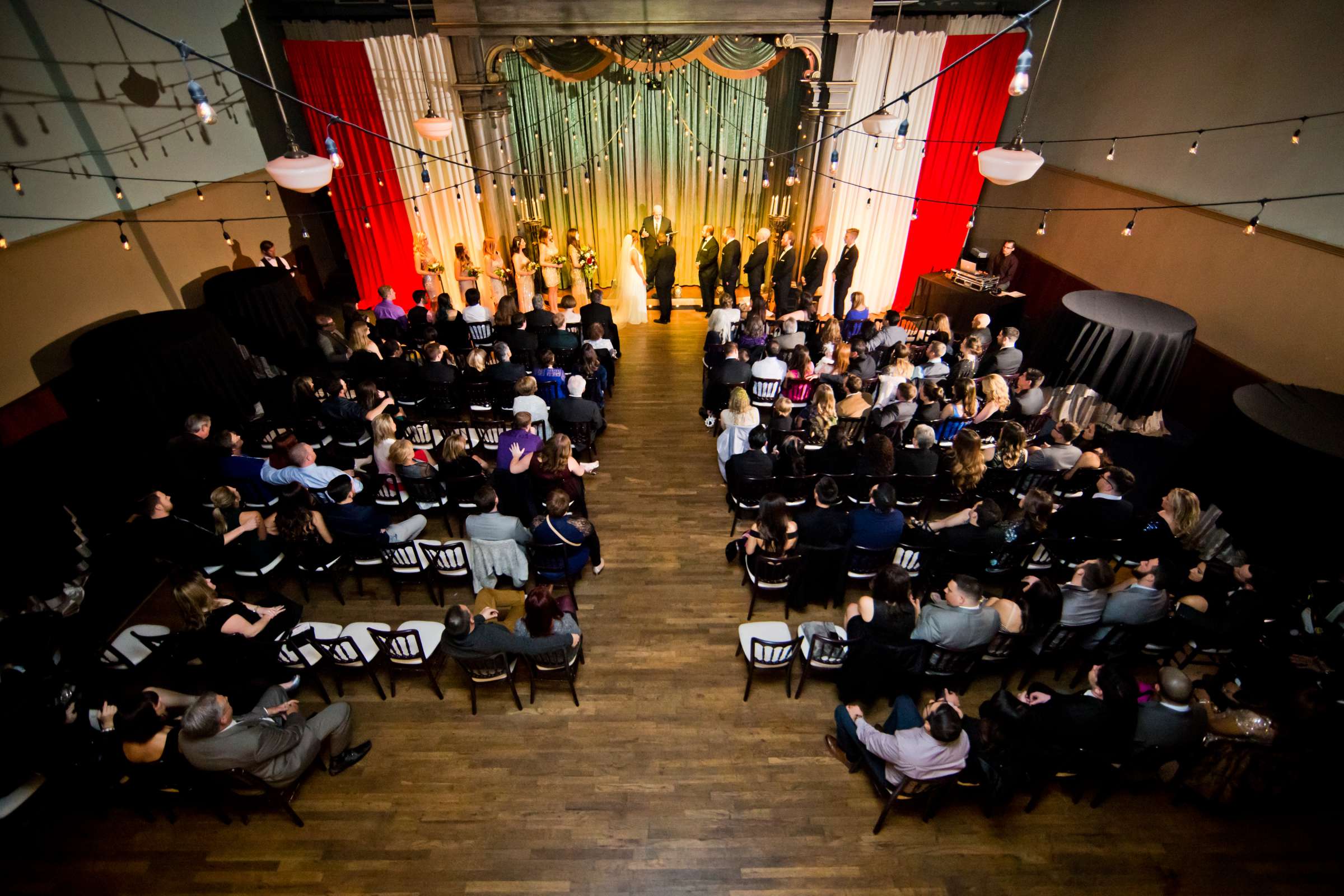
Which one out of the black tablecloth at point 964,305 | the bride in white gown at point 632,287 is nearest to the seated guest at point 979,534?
the black tablecloth at point 964,305

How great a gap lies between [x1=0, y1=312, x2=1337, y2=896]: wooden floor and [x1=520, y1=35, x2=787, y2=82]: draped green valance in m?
7.79

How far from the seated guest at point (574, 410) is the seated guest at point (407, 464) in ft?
4.01

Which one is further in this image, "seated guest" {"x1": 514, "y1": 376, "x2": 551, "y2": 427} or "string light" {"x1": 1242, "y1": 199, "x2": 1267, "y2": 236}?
"seated guest" {"x1": 514, "y1": 376, "x2": 551, "y2": 427}

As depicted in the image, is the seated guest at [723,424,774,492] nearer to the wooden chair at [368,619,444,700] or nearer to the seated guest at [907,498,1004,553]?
the seated guest at [907,498,1004,553]

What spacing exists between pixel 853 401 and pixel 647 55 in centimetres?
596

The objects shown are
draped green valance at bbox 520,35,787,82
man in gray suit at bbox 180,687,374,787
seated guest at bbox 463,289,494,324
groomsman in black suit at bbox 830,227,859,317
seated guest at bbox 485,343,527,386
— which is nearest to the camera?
man in gray suit at bbox 180,687,374,787

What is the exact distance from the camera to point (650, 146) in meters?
9.62

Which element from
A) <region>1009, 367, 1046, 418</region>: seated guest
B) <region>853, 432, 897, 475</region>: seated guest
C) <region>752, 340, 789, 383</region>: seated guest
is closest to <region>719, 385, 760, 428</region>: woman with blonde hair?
<region>752, 340, 789, 383</region>: seated guest

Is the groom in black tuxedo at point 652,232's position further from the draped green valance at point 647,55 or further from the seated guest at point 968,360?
the seated guest at point 968,360

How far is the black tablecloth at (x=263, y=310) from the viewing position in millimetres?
6867

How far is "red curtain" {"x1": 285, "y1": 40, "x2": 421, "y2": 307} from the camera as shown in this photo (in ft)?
27.0

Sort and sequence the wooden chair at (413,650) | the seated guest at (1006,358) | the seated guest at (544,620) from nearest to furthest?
the seated guest at (544,620), the wooden chair at (413,650), the seated guest at (1006,358)

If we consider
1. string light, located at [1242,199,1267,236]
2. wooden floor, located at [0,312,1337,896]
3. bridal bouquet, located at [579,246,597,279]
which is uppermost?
string light, located at [1242,199,1267,236]

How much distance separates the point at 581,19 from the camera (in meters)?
7.20
